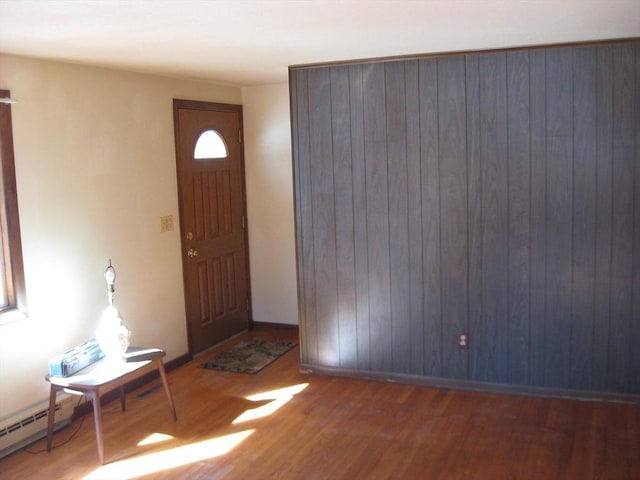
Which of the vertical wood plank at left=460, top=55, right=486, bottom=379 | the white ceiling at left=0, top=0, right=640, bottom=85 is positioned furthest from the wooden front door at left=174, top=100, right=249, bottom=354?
the vertical wood plank at left=460, top=55, right=486, bottom=379

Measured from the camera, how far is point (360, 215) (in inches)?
179

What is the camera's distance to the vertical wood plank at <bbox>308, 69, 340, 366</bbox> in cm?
453

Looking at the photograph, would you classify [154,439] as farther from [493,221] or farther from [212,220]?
[493,221]

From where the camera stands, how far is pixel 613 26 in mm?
3398

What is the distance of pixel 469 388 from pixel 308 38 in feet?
8.23

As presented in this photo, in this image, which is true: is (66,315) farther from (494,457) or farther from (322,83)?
(494,457)

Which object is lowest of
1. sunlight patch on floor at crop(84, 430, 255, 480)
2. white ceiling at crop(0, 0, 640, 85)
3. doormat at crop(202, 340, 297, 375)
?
sunlight patch on floor at crop(84, 430, 255, 480)

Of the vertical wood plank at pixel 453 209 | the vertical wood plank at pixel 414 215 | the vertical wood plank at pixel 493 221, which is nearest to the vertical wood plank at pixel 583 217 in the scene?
the vertical wood plank at pixel 493 221

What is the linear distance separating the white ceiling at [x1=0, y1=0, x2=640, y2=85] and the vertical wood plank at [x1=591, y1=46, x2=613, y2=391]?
0.26 meters

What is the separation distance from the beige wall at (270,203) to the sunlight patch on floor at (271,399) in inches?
56.7

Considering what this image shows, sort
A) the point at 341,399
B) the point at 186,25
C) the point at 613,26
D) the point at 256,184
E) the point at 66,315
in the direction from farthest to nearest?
the point at 256,184 → the point at 341,399 → the point at 66,315 → the point at 613,26 → the point at 186,25

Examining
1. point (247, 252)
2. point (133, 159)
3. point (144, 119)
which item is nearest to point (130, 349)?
point (133, 159)

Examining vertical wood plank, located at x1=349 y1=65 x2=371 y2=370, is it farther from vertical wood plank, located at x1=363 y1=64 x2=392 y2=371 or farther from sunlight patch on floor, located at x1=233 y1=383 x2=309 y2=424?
sunlight patch on floor, located at x1=233 y1=383 x2=309 y2=424

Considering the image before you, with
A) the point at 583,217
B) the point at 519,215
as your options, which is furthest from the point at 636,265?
the point at 519,215
